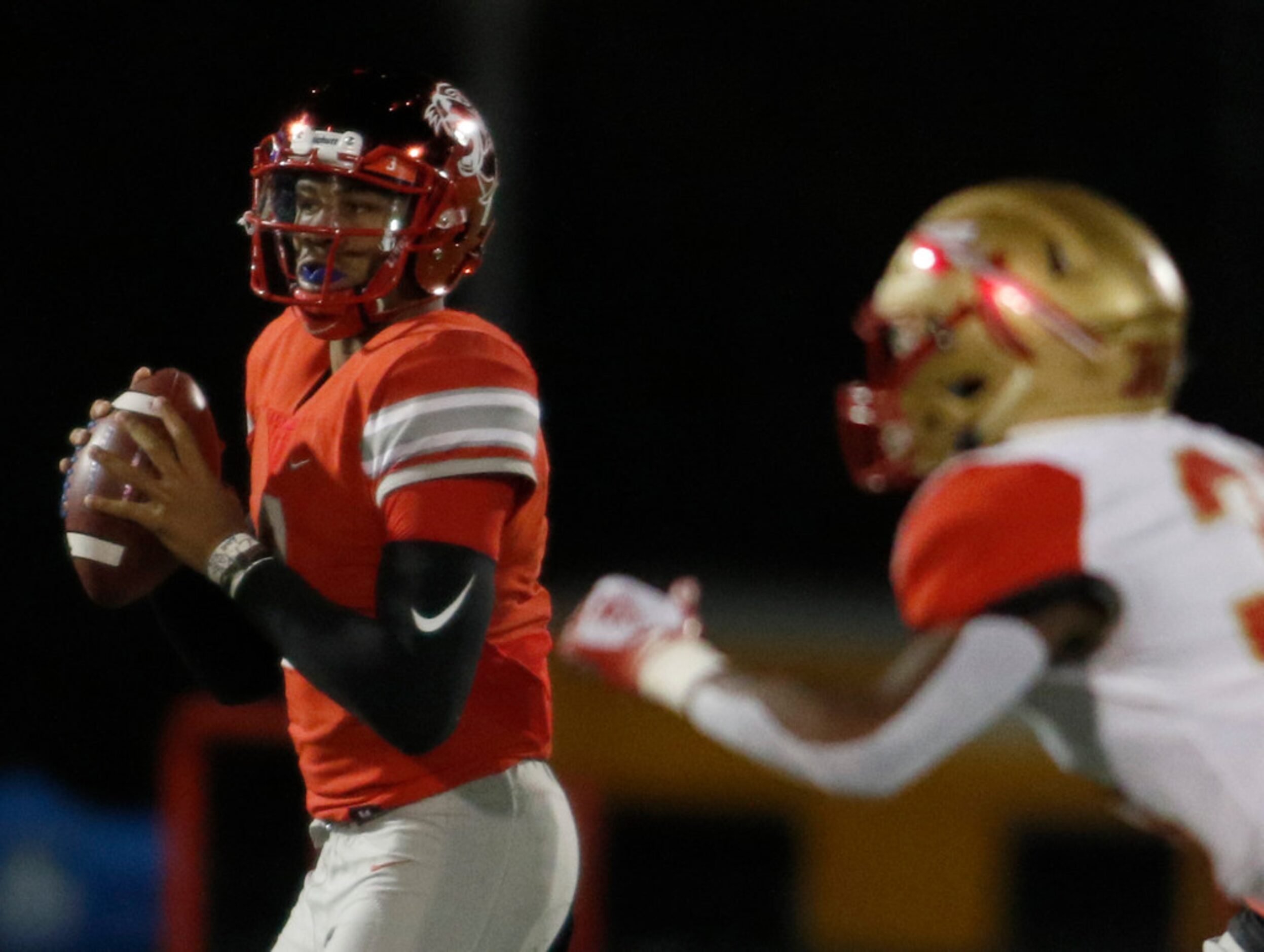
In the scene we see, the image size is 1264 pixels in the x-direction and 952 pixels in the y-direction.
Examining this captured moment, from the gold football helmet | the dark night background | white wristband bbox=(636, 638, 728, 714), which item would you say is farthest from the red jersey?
the dark night background

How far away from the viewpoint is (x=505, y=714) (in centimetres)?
246

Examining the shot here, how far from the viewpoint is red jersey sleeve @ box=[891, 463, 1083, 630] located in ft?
6.72

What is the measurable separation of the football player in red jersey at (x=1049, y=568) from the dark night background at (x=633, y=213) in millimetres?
4118

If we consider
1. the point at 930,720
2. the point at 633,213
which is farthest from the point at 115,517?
the point at 633,213

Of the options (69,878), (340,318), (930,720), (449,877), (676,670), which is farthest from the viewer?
(69,878)

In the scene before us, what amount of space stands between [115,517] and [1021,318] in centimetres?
117

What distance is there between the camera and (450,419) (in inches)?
91.0

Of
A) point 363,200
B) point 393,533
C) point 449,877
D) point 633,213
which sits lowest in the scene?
point 633,213

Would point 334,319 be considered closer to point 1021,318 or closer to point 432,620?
point 432,620

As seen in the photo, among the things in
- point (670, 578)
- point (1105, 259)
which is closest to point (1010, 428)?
point (1105, 259)

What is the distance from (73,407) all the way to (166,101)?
1.37 metres

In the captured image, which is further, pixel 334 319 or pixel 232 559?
pixel 334 319

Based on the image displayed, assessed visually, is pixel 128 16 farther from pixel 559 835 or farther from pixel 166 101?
pixel 559 835

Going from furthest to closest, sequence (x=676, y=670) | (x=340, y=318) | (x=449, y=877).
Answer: (x=340, y=318)
(x=449, y=877)
(x=676, y=670)
